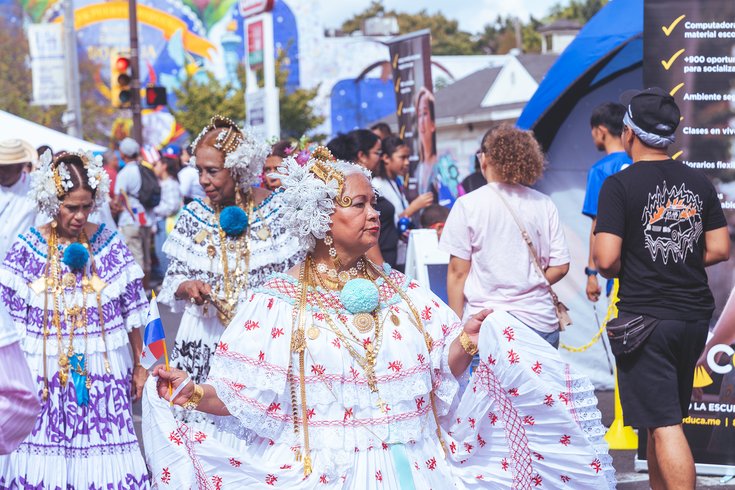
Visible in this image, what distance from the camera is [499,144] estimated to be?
612cm

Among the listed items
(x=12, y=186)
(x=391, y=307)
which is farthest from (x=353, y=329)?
(x=12, y=186)

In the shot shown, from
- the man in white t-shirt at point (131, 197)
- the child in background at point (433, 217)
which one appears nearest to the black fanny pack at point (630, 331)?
the child in background at point (433, 217)

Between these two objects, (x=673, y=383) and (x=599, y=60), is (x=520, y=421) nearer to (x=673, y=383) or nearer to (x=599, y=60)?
(x=673, y=383)

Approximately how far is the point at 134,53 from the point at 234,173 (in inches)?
654

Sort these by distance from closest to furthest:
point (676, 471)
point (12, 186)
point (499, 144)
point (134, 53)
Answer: point (676, 471) < point (499, 144) < point (12, 186) < point (134, 53)

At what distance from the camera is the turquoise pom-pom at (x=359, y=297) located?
3.97 meters

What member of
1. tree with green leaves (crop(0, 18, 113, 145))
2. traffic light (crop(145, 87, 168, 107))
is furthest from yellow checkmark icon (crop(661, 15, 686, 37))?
tree with green leaves (crop(0, 18, 113, 145))

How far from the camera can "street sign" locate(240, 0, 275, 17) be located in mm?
14905

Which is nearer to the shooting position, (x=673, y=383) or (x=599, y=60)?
(x=673, y=383)

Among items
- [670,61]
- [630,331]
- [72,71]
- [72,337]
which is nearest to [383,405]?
[630,331]

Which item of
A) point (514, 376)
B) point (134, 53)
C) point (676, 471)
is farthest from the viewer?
point (134, 53)

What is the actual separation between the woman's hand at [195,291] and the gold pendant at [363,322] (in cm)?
213

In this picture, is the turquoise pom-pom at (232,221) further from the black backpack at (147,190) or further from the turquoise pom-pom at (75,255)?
the black backpack at (147,190)

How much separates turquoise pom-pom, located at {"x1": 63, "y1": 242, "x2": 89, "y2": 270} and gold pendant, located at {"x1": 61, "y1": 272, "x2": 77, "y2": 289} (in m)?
0.04
